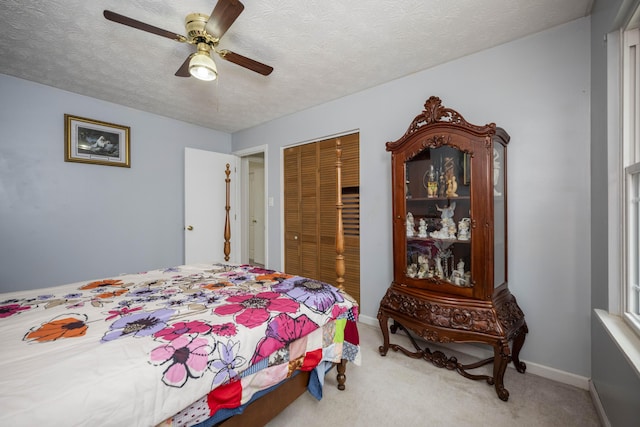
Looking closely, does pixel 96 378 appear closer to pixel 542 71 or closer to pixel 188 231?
pixel 542 71

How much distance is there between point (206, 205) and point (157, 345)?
3214mm

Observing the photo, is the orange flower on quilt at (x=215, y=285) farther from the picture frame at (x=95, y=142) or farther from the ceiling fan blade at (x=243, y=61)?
the picture frame at (x=95, y=142)

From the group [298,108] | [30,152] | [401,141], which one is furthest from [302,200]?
[30,152]

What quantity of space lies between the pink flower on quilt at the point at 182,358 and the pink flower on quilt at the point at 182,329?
0.03 metres

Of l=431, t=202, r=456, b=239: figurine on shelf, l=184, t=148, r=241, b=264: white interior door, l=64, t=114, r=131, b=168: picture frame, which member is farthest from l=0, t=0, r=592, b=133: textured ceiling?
l=431, t=202, r=456, b=239: figurine on shelf

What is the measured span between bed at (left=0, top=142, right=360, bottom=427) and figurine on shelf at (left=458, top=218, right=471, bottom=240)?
0.93m

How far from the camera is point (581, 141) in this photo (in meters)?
1.76

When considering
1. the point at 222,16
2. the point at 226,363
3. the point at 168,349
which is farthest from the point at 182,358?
the point at 222,16

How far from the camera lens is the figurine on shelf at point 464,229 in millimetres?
1871

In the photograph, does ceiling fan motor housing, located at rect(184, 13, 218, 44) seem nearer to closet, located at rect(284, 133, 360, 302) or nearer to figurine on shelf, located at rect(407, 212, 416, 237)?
closet, located at rect(284, 133, 360, 302)

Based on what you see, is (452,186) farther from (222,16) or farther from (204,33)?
(204,33)

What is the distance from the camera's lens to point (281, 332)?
1.24 meters

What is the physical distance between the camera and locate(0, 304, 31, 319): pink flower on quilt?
123 centimetres

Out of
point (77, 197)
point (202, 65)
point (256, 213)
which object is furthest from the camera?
point (256, 213)
